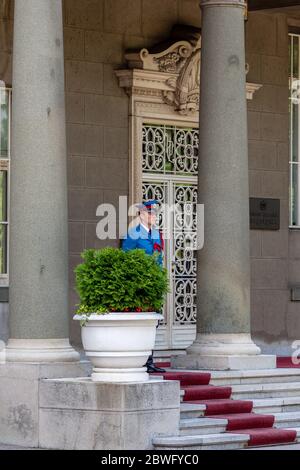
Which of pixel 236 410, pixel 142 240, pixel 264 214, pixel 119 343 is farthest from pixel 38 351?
pixel 264 214

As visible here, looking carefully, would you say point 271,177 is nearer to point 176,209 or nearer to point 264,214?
point 264,214

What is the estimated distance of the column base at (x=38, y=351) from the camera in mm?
12195

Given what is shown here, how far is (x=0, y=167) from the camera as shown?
52.0 ft

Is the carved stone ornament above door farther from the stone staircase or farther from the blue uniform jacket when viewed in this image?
the stone staircase

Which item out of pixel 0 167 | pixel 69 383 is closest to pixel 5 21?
pixel 0 167

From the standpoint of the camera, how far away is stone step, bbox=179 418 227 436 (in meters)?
12.1

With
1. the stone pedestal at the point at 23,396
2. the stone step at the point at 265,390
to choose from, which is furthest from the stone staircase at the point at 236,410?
the stone pedestal at the point at 23,396

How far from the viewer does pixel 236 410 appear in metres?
13.1

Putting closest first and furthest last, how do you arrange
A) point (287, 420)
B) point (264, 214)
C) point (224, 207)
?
point (287, 420) → point (224, 207) → point (264, 214)

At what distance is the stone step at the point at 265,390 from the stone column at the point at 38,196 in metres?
1.94

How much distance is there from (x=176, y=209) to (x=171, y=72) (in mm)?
1832

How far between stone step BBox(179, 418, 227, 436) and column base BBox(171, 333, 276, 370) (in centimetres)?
146

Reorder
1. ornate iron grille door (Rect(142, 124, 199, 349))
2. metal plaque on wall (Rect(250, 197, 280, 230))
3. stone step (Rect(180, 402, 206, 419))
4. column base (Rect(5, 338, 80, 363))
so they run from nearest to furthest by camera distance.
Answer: column base (Rect(5, 338, 80, 363)), stone step (Rect(180, 402, 206, 419)), ornate iron grille door (Rect(142, 124, 199, 349)), metal plaque on wall (Rect(250, 197, 280, 230))

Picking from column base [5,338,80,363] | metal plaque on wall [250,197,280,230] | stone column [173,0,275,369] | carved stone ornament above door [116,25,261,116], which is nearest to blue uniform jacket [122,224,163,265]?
stone column [173,0,275,369]
